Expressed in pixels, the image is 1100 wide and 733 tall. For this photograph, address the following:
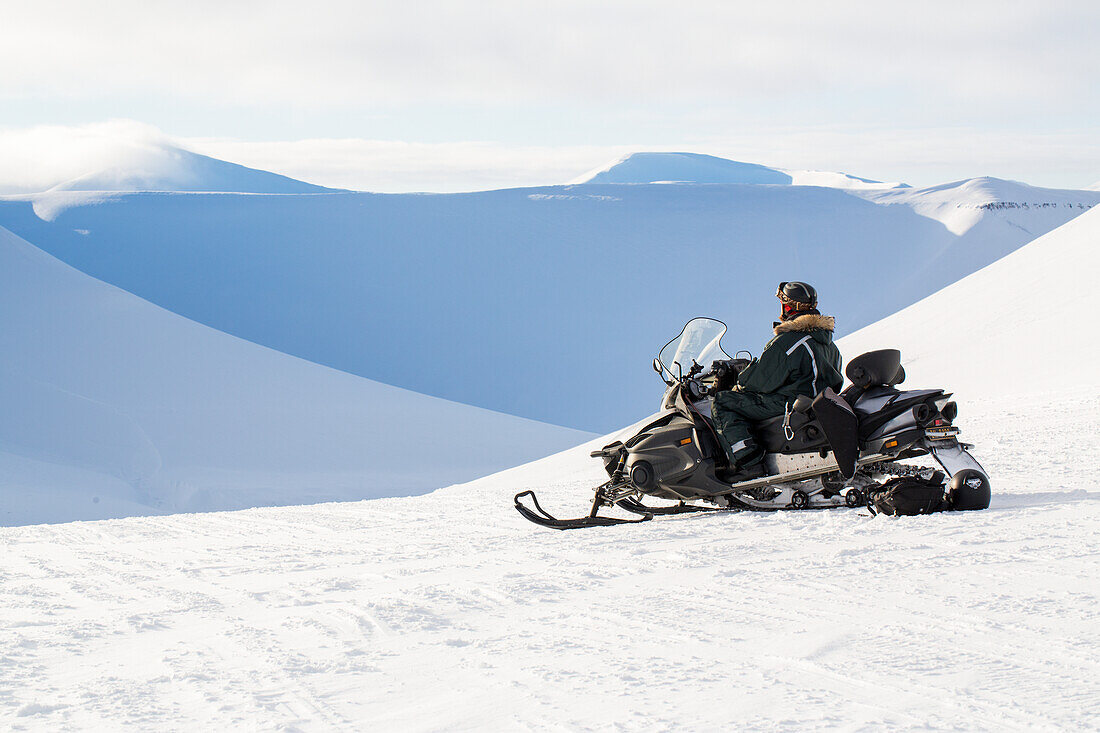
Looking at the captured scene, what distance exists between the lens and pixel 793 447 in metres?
4.82

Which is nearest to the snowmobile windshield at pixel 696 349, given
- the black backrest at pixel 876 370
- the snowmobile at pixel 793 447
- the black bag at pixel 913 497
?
the snowmobile at pixel 793 447

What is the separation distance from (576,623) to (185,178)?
86.1 m

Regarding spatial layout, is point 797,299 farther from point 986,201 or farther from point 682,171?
point 682,171

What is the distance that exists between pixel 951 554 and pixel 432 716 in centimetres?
224

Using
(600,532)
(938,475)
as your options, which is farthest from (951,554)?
(600,532)

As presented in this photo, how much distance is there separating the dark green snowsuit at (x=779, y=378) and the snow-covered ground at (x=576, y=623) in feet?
1.46

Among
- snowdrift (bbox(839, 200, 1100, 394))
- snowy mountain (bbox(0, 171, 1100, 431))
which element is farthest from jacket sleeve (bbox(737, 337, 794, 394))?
snowy mountain (bbox(0, 171, 1100, 431))

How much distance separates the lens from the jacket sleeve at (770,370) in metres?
4.78

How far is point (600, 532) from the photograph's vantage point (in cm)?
486

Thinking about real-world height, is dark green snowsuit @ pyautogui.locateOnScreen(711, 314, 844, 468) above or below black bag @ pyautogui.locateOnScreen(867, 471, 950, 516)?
above

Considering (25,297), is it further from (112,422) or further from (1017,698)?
(1017,698)

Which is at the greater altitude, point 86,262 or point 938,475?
point 86,262

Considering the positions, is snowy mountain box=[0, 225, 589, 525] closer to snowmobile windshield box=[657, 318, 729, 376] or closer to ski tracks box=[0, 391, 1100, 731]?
snowmobile windshield box=[657, 318, 729, 376]

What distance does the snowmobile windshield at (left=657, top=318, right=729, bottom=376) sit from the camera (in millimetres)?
5320
